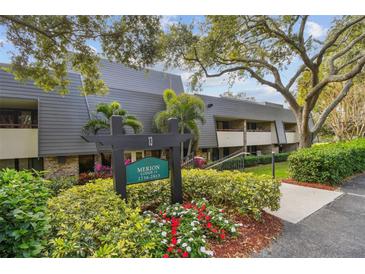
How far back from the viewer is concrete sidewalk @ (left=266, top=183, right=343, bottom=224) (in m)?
4.80

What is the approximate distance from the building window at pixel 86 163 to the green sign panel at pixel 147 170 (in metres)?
8.27

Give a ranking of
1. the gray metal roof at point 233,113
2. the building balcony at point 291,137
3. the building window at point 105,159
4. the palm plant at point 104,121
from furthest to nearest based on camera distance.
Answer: the building balcony at point 291,137 → the gray metal roof at point 233,113 → the building window at point 105,159 → the palm plant at point 104,121

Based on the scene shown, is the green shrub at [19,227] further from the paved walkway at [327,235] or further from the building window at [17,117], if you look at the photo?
the building window at [17,117]

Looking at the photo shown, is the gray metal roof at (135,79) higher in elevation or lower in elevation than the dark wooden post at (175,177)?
higher

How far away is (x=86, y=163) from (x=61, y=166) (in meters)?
1.56

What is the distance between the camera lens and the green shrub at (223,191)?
4238 millimetres

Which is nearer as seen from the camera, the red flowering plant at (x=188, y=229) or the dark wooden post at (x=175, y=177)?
the red flowering plant at (x=188, y=229)

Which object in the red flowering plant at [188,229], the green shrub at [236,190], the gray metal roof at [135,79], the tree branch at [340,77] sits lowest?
the red flowering plant at [188,229]

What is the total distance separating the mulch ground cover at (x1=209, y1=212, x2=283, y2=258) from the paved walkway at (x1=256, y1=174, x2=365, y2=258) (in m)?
0.13

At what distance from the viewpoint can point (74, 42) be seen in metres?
6.95

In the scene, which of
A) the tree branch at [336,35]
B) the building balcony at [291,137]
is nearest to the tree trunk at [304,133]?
the tree branch at [336,35]

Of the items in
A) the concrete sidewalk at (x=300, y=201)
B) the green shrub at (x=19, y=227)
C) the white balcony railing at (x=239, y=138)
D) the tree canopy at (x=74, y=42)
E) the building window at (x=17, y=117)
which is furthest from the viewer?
the white balcony railing at (x=239, y=138)

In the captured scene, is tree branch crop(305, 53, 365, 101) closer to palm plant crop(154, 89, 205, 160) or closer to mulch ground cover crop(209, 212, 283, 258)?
palm plant crop(154, 89, 205, 160)

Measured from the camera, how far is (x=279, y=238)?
3693 millimetres
